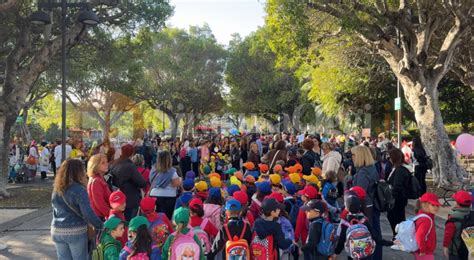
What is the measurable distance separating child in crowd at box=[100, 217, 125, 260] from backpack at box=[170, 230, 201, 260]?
21.9 inches

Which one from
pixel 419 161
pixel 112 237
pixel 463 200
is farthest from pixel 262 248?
pixel 419 161

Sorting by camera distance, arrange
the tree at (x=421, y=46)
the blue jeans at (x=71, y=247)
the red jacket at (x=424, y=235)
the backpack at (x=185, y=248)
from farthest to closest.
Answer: the tree at (x=421, y=46), the red jacket at (x=424, y=235), the blue jeans at (x=71, y=247), the backpack at (x=185, y=248)

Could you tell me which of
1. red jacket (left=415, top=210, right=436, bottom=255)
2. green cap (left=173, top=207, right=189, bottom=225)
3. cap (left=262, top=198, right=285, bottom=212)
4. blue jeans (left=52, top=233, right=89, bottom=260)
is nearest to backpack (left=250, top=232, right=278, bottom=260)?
cap (left=262, top=198, right=285, bottom=212)

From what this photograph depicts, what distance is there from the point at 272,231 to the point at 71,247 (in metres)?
2.07

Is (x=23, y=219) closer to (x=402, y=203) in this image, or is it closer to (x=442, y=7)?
(x=402, y=203)

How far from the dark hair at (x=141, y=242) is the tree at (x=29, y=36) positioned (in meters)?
9.36

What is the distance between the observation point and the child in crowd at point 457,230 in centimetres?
516

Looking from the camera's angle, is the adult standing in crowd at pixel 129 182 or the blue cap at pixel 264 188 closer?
the blue cap at pixel 264 188

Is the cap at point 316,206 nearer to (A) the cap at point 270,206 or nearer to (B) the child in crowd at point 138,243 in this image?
(A) the cap at point 270,206

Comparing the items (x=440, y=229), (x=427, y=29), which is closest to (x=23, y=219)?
(x=440, y=229)

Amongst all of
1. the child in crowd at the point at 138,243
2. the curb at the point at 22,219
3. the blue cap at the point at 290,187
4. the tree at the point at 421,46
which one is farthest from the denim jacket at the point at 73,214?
the tree at the point at 421,46

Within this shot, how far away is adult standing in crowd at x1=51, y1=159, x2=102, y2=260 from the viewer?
15.4ft

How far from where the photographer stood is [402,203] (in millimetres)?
7254

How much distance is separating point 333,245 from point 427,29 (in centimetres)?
1043
